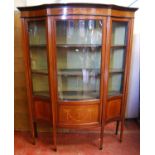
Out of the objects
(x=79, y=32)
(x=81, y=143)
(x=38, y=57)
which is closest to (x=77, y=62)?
(x=79, y=32)

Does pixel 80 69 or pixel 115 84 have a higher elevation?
pixel 80 69

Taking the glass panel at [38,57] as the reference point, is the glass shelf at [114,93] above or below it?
below

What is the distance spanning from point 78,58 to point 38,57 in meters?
0.46

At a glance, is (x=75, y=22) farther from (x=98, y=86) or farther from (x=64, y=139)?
(x=64, y=139)

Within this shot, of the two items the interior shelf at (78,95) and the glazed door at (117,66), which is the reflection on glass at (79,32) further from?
the interior shelf at (78,95)

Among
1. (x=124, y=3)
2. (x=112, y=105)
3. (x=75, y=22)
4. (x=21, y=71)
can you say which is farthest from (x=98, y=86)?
(x=124, y=3)

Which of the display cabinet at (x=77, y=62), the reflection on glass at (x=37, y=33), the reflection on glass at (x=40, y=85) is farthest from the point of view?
the reflection on glass at (x=40, y=85)

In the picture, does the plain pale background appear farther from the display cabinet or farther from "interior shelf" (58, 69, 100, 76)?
"interior shelf" (58, 69, 100, 76)

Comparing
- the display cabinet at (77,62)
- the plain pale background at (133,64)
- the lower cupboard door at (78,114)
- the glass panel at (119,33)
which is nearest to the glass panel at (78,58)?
the display cabinet at (77,62)

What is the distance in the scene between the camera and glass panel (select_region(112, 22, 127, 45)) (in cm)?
189

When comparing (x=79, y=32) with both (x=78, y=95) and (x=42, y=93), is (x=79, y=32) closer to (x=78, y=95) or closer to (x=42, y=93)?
(x=78, y=95)

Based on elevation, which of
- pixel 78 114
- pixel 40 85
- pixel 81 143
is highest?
pixel 40 85

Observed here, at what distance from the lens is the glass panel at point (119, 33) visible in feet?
6.19

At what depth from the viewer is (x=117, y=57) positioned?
2033 mm
